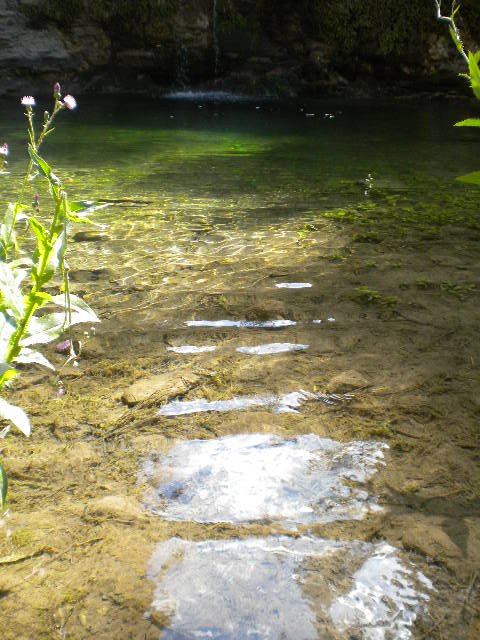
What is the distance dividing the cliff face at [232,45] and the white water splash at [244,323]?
1132 cm

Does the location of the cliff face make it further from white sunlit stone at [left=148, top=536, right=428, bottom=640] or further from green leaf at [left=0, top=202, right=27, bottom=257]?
white sunlit stone at [left=148, top=536, right=428, bottom=640]

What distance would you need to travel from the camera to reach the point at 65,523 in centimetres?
169

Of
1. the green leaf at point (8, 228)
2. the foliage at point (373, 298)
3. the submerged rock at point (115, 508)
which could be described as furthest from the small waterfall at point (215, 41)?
the submerged rock at point (115, 508)

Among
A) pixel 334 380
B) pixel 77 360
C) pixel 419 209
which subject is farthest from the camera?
pixel 419 209

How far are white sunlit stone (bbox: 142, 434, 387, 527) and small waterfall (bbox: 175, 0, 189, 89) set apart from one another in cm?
1285

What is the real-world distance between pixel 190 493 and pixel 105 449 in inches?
13.9

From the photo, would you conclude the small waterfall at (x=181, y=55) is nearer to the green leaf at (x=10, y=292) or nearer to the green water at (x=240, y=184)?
the green water at (x=240, y=184)

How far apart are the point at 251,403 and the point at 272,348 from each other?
0.44m

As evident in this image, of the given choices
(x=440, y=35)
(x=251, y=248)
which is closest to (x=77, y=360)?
(x=251, y=248)

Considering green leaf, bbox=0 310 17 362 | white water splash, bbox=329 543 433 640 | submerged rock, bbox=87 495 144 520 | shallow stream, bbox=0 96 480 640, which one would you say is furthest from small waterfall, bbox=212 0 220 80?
white water splash, bbox=329 543 433 640

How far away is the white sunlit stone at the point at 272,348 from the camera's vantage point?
2625mm

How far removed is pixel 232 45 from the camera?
43.3 feet

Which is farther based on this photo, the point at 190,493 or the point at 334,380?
the point at 334,380

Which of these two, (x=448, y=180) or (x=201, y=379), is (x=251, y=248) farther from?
(x=448, y=180)
